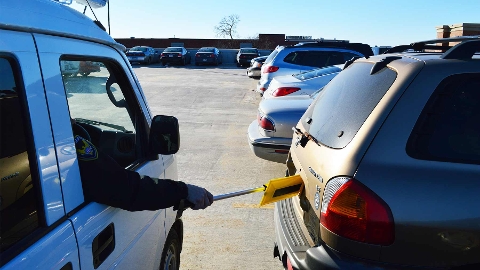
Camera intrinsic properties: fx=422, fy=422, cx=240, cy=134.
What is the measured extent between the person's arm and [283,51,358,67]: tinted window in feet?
30.4

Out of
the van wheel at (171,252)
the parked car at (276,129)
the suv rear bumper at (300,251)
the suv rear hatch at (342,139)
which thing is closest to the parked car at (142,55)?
the parked car at (276,129)

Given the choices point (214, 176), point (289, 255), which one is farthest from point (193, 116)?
point (289, 255)

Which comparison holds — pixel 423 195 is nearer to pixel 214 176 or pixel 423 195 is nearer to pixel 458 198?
pixel 458 198

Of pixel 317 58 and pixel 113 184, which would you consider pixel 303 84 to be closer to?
pixel 317 58

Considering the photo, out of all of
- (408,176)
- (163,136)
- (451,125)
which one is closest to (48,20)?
(163,136)

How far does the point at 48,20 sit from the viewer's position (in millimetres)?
1590

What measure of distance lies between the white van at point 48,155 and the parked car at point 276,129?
10.4ft

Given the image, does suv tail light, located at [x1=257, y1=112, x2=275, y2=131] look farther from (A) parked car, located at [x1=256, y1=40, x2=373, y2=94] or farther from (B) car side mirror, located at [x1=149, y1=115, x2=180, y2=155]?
(A) parked car, located at [x1=256, y1=40, x2=373, y2=94]

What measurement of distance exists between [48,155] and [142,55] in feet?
108

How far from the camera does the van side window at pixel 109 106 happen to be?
2244 mm

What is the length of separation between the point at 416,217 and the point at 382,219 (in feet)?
0.51

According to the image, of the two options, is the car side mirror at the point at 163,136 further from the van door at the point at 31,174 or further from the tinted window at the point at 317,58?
the tinted window at the point at 317,58

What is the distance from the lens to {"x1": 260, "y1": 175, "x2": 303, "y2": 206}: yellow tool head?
2707mm

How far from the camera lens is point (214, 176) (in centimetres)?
601
